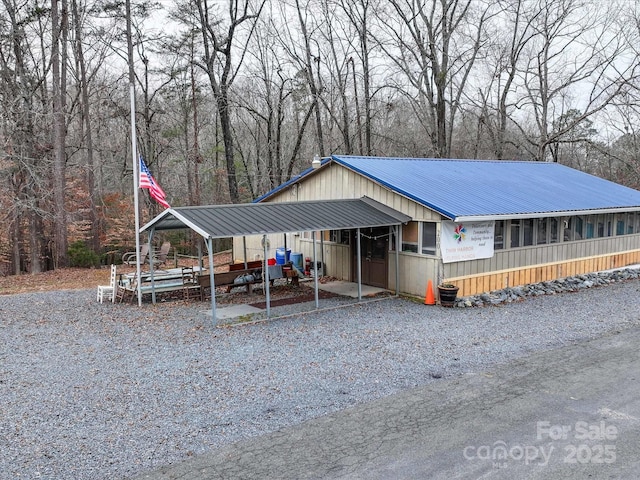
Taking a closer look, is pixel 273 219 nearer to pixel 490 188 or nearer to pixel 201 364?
pixel 201 364

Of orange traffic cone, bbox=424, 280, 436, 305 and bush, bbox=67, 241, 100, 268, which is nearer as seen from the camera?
orange traffic cone, bbox=424, 280, 436, 305

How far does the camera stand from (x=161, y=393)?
6543mm

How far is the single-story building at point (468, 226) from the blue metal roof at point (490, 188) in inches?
1.6

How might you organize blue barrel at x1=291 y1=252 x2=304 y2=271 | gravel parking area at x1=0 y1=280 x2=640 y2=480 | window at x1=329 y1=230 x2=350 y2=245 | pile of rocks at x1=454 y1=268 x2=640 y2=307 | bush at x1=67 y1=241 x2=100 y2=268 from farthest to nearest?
bush at x1=67 y1=241 x2=100 y2=268 < blue barrel at x1=291 y1=252 x2=304 y2=271 < window at x1=329 y1=230 x2=350 y2=245 < pile of rocks at x1=454 y1=268 x2=640 y2=307 < gravel parking area at x1=0 y1=280 x2=640 y2=480

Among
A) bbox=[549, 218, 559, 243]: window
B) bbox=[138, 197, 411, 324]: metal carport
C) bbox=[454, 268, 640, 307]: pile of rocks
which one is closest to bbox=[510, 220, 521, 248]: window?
bbox=[454, 268, 640, 307]: pile of rocks

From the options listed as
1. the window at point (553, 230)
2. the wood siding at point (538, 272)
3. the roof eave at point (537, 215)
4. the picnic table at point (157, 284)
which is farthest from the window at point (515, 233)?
the picnic table at point (157, 284)

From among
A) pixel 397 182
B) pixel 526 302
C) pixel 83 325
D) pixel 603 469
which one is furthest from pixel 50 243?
pixel 603 469

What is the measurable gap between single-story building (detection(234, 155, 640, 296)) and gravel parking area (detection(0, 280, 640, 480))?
1198mm

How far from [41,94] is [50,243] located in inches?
253

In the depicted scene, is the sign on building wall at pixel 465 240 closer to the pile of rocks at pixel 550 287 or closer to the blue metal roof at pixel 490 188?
the blue metal roof at pixel 490 188

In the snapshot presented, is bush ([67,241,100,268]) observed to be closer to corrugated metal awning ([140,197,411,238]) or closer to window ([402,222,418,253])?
corrugated metal awning ([140,197,411,238])

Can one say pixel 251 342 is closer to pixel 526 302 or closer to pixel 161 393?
pixel 161 393

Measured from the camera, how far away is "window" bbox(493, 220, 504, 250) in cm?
1273

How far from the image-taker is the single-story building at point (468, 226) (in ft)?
39.2
